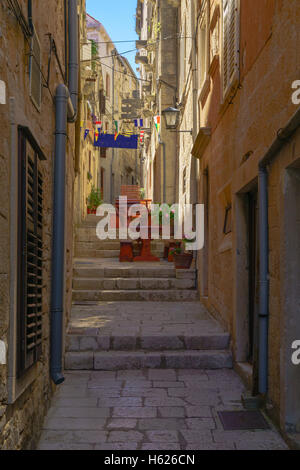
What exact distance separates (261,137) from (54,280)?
2.43 m

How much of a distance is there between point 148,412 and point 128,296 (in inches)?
175

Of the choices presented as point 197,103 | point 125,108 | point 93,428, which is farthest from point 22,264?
point 125,108

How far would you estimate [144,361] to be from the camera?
19.3 ft

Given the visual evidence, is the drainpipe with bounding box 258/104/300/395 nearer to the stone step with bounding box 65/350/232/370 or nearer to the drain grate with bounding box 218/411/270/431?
the drain grate with bounding box 218/411/270/431

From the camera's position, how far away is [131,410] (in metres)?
4.61

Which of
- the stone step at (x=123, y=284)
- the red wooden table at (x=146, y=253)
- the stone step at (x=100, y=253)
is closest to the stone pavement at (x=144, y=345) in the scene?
the stone step at (x=123, y=284)

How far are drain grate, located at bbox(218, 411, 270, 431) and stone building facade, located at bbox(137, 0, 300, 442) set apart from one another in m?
0.15

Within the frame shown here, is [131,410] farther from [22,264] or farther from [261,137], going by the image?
[261,137]

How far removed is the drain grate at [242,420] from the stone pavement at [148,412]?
7 centimetres

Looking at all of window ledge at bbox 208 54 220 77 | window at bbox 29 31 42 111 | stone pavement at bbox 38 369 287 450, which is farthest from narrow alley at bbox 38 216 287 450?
window ledge at bbox 208 54 220 77

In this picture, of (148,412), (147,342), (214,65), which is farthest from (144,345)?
(214,65)

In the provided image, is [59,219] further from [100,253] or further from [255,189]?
[100,253]

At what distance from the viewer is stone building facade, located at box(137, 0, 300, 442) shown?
380 centimetres

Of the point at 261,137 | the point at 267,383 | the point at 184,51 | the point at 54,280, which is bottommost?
the point at 267,383
